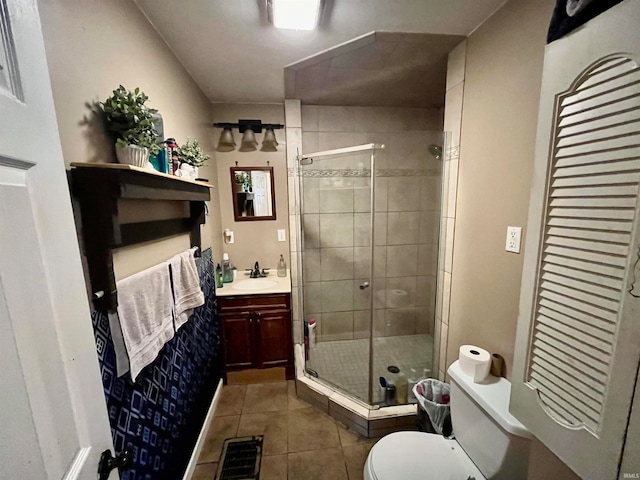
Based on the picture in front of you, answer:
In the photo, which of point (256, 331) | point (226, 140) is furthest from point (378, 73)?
point (256, 331)

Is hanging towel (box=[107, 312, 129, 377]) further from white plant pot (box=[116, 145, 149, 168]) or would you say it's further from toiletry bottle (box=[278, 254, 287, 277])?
toiletry bottle (box=[278, 254, 287, 277])

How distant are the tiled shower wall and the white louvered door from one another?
5.10 feet

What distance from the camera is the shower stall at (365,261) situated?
222cm

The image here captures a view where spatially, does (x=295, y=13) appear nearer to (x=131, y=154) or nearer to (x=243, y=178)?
(x=131, y=154)

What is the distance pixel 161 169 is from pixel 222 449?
5.73ft

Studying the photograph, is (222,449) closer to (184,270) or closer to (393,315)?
(184,270)

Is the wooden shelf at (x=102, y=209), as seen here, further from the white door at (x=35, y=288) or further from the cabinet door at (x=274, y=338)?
the cabinet door at (x=274, y=338)

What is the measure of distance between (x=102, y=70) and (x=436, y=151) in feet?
6.44

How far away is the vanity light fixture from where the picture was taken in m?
2.23

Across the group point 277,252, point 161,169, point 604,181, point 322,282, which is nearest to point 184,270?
point 161,169

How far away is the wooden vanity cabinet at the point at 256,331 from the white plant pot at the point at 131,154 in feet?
4.50

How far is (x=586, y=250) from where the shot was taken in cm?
60

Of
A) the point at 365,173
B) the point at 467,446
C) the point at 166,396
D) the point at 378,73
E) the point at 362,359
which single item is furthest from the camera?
the point at 362,359

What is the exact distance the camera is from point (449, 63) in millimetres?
1575
